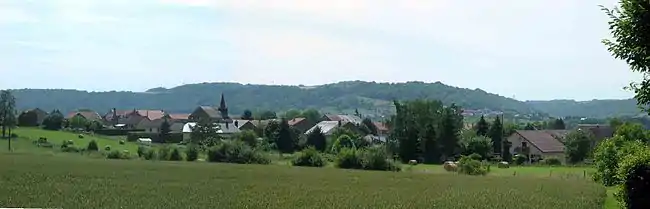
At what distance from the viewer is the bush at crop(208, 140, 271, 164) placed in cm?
7688

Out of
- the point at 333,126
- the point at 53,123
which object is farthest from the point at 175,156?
the point at 333,126

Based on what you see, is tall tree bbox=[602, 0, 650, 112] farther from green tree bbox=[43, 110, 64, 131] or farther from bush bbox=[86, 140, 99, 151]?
green tree bbox=[43, 110, 64, 131]

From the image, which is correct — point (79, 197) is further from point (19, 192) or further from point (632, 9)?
A: point (632, 9)

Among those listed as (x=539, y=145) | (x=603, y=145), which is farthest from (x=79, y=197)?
(x=539, y=145)

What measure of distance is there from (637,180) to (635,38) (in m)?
8.16

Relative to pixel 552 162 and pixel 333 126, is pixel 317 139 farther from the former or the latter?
pixel 333 126

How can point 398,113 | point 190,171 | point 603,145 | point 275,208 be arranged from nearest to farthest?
point 275,208 → point 190,171 → point 603,145 → point 398,113

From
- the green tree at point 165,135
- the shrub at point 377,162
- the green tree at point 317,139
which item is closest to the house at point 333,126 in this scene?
the green tree at point 165,135

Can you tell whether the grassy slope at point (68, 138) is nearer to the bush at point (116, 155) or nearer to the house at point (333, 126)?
the bush at point (116, 155)

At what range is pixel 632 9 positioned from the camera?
16.0m

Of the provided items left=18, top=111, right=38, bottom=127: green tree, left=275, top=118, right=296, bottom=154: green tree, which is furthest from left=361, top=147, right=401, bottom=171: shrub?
left=18, top=111, right=38, bottom=127: green tree

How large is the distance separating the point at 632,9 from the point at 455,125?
83758mm

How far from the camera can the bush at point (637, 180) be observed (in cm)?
2262

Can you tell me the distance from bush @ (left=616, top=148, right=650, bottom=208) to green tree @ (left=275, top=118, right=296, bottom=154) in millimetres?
83201
